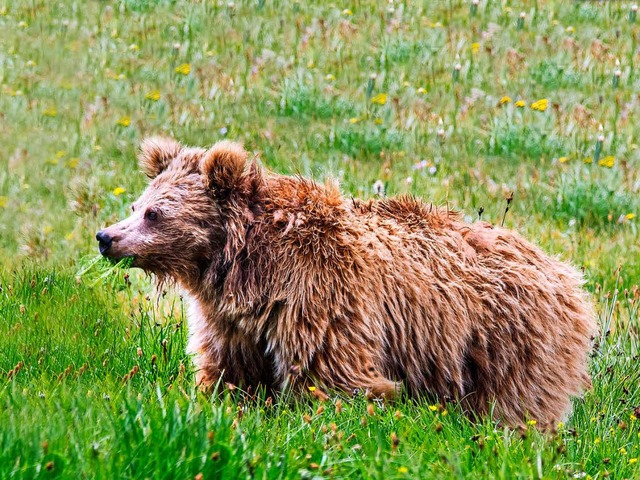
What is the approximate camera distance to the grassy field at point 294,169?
3.50 m

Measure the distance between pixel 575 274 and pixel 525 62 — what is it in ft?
21.1

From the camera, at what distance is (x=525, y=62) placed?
11.3 m

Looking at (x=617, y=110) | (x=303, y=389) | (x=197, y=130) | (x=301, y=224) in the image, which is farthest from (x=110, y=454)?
(x=617, y=110)

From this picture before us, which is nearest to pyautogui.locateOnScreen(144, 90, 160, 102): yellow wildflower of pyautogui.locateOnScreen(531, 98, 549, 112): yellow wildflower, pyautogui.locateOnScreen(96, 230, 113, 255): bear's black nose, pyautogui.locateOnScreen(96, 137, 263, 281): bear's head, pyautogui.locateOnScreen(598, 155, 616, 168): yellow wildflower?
pyautogui.locateOnScreen(531, 98, 549, 112): yellow wildflower

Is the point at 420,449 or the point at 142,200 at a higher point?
the point at 142,200

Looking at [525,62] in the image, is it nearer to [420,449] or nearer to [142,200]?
[142,200]

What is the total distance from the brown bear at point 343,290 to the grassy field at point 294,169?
0.20m

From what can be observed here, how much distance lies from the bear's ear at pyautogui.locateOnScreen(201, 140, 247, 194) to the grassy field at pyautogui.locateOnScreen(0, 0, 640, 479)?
89cm

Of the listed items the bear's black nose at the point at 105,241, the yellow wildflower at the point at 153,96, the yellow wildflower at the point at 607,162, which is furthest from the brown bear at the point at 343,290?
the yellow wildflower at the point at 153,96

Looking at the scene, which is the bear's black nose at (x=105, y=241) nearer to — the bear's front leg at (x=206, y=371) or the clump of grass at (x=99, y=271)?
the bear's front leg at (x=206, y=371)

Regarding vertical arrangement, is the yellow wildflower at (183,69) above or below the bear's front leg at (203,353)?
above

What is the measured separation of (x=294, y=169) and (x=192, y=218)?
334 centimetres

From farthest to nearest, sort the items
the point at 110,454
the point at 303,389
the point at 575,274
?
the point at 575,274 < the point at 303,389 < the point at 110,454

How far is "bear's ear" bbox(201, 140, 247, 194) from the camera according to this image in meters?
4.61
